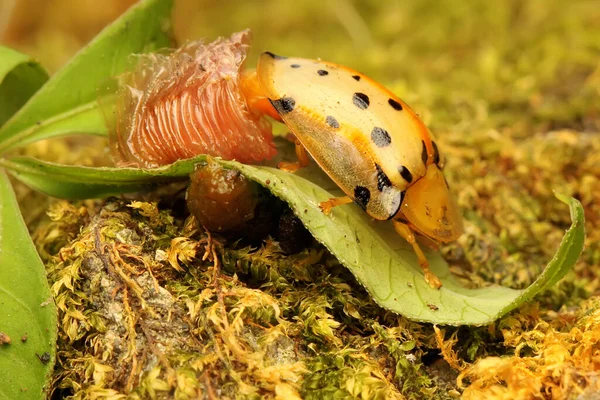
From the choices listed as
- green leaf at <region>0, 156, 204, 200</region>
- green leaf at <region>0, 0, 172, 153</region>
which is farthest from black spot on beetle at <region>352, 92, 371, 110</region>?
green leaf at <region>0, 0, 172, 153</region>

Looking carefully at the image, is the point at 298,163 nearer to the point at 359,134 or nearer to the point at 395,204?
the point at 359,134

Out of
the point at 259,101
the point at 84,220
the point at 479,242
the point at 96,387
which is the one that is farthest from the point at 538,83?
the point at 96,387

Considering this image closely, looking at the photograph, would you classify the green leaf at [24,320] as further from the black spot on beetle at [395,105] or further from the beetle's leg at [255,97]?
the black spot on beetle at [395,105]

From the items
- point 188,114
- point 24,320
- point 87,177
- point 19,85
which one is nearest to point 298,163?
point 188,114

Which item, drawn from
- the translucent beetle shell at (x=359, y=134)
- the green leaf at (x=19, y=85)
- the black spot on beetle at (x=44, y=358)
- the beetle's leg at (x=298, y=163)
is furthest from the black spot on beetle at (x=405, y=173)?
the green leaf at (x=19, y=85)

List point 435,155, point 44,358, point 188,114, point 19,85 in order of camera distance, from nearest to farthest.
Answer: point 44,358, point 188,114, point 435,155, point 19,85

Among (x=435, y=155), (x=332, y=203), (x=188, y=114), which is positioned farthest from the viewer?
(x=435, y=155)

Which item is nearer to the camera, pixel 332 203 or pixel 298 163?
pixel 332 203
